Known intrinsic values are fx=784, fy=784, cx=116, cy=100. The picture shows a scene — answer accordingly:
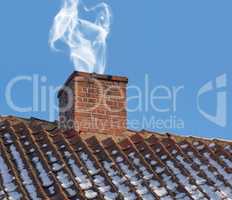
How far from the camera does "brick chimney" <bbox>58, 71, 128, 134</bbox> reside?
440 inches

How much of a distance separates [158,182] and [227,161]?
1.24 metres

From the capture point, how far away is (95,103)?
1131 cm

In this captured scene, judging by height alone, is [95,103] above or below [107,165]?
above

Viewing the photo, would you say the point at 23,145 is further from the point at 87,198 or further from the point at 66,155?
the point at 87,198

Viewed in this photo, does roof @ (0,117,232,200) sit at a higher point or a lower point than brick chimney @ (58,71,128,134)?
lower

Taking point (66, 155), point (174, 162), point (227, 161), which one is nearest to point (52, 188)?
point (66, 155)

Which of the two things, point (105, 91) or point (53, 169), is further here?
point (105, 91)

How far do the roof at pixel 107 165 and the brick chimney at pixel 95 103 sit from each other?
0.27 meters

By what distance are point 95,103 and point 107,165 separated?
1934 mm

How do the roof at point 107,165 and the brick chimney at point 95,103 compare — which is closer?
the roof at point 107,165

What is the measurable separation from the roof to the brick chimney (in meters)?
0.27

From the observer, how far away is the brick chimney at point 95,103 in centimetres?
1116

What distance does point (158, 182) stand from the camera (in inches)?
360

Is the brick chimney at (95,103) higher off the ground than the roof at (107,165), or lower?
higher
